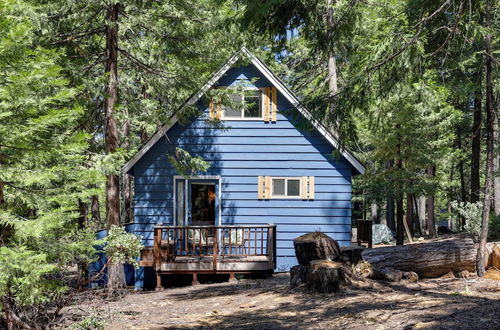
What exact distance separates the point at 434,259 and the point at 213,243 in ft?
A: 18.3

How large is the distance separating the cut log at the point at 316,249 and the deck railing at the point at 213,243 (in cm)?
299

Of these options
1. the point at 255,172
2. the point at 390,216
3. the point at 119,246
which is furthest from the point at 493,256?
the point at 390,216

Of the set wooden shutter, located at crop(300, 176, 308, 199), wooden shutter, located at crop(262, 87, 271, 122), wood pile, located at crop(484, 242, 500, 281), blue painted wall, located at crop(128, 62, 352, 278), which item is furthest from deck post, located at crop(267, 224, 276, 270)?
wood pile, located at crop(484, 242, 500, 281)

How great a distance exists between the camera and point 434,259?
1023 centimetres

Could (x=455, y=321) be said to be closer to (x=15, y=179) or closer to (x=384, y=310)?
(x=384, y=310)

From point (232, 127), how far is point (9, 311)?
30.4 feet

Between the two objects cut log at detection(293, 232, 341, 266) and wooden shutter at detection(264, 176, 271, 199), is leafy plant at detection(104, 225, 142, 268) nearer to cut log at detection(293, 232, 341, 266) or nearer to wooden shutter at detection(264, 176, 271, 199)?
cut log at detection(293, 232, 341, 266)

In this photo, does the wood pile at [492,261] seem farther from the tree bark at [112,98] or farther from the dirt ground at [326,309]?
the tree bark at [112,98]

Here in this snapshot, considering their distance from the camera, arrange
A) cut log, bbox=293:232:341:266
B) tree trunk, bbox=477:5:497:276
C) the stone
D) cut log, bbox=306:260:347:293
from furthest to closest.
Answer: cut log, bbox=293:232:341:266
the stone
tree trunk, bbox=477:5:497:276
cut log, bbox=306:260:347:293

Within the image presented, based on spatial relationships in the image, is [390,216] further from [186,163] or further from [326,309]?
[326,309]

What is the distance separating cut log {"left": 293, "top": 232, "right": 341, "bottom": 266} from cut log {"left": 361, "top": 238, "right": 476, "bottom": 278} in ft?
3.55

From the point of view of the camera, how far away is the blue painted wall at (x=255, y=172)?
14.6 meters

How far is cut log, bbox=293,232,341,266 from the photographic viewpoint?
9.90 meters

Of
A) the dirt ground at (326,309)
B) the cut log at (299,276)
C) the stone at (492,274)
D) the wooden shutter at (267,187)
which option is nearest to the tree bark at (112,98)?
the dirt ground at (326,309)
